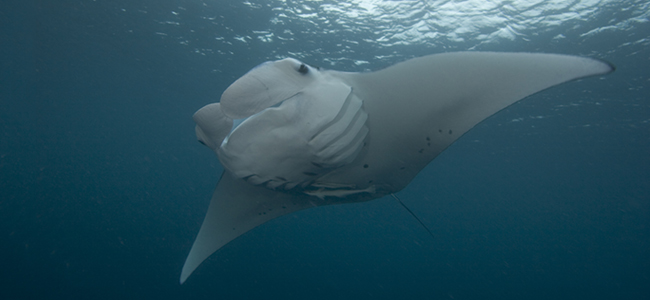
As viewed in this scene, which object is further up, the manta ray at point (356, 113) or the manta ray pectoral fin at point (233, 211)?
the manta ray at point (356, 113)

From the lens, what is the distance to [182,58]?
13812 mm

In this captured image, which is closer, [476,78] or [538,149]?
[476,78]

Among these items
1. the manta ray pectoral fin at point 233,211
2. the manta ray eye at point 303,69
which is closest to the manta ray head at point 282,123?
the manta ray eye at point 303,69

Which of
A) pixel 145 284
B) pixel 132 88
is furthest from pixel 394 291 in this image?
pixel 132 88

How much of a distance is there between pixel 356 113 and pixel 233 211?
5.30 ft

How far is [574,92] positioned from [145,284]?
2186 cm

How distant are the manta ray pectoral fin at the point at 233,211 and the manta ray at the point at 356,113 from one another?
318 mm

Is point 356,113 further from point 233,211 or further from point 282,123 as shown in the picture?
point 233,211

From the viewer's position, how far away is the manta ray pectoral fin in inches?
104

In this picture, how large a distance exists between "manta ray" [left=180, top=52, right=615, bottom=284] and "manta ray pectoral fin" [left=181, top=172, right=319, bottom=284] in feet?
1.04

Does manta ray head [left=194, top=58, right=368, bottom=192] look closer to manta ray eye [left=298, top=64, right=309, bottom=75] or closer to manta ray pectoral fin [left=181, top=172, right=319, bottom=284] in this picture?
manta ray eye [left=298, top=64, right=309, bottom=75]

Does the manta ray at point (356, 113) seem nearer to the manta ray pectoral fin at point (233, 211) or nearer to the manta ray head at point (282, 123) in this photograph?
the manta ray head at point (282, 123)

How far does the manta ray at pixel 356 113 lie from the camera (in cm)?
161

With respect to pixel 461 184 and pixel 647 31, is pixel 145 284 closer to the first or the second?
pixel 647 31
